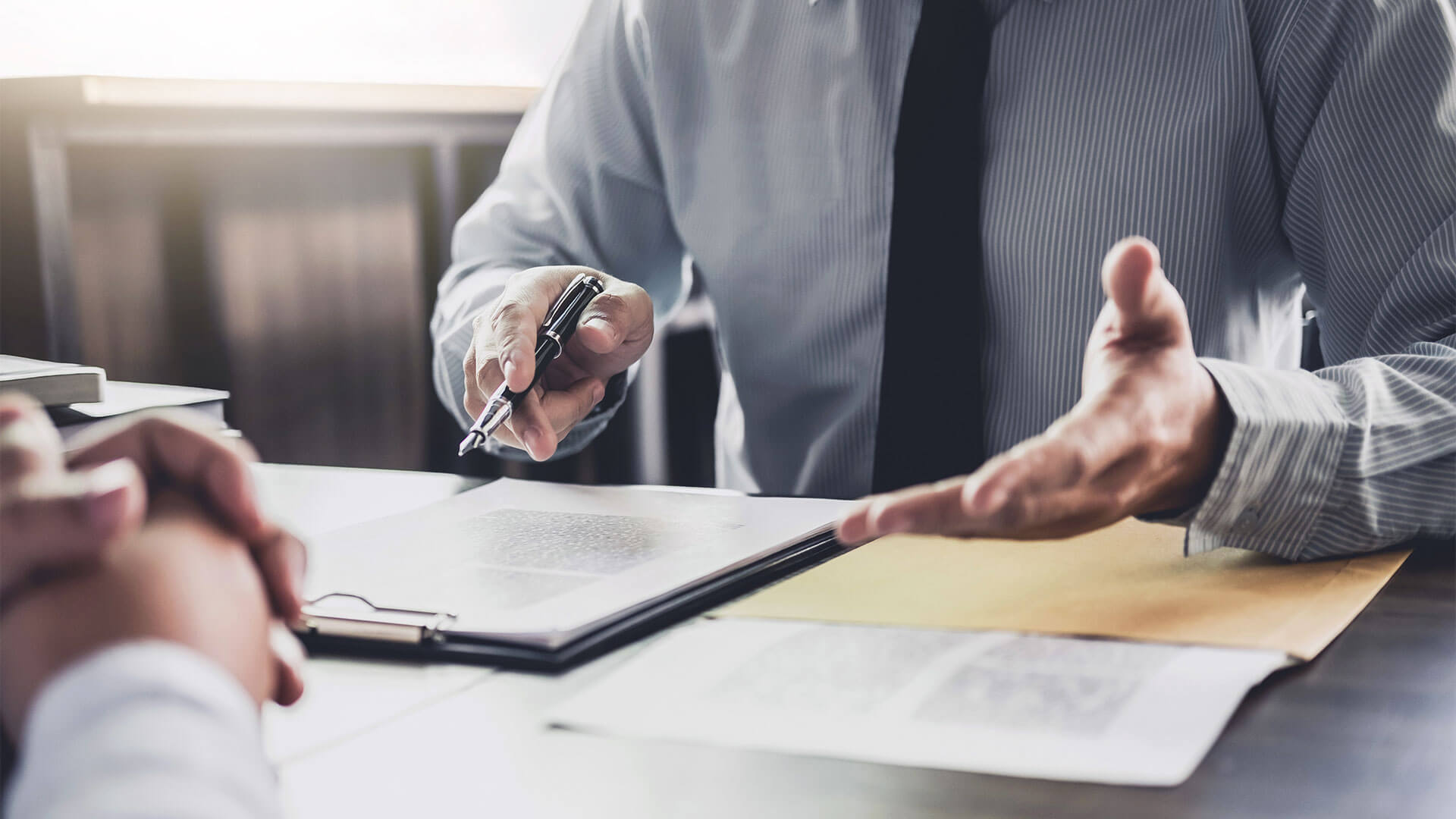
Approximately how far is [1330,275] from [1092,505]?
0.51 metres

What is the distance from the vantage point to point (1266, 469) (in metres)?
0.61

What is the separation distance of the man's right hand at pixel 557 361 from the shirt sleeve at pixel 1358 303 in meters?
0.41

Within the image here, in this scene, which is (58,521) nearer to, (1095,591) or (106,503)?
(106,503)

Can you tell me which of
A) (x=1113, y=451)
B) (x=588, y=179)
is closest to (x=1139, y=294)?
(x=1113, y=451)

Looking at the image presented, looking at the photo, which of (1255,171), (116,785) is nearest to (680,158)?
(1255,171)

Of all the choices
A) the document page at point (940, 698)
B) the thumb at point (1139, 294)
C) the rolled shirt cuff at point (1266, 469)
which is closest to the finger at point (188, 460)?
the document page at point (940, 698)

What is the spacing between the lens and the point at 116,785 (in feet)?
0.82

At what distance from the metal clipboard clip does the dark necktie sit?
1.51 feet

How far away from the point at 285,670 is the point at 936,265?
0.66 meters

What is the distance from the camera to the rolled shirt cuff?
0.59 metres

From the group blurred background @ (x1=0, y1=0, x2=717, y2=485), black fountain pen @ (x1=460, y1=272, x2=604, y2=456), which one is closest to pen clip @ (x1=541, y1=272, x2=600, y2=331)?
black fountain pen @ (x1=460, y1=272, x2=604, y2=456)

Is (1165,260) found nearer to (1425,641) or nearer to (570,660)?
(1425,641)

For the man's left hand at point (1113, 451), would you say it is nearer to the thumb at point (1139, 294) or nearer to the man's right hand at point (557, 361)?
the thumb at point (1139, 294)

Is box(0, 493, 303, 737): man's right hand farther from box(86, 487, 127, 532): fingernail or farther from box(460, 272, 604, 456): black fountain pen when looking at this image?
box(460, 272, 604, 456): black fountain pen
